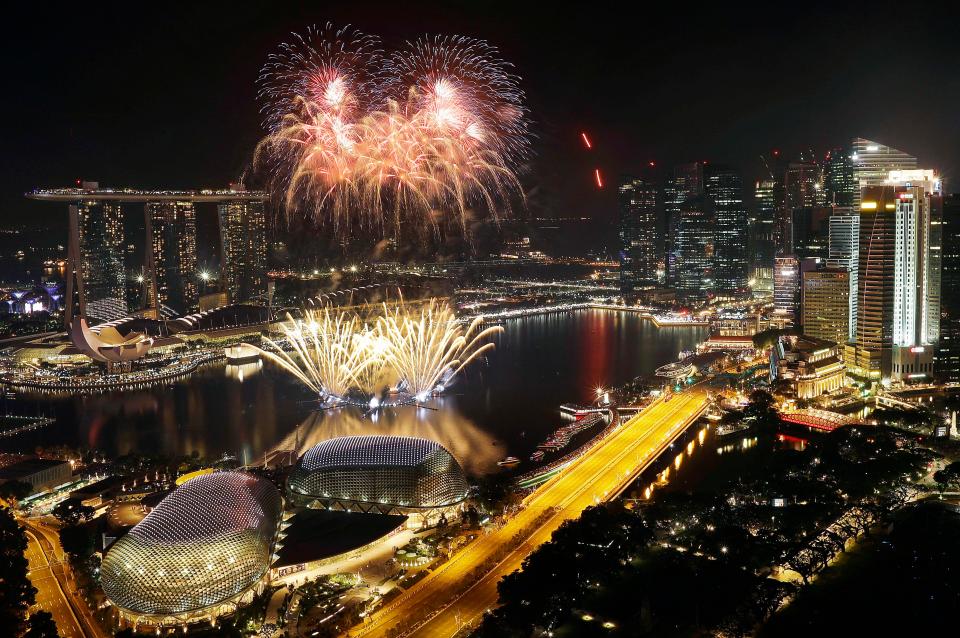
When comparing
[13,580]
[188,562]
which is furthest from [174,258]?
[188,562]

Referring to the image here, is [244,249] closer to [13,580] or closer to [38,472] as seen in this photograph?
[38,472]

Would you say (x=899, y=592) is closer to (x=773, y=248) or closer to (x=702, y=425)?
(x=702, y=425)

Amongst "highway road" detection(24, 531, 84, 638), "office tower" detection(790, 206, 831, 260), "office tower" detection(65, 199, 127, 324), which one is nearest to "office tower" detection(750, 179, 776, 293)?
"office tower" detection(790, 206, 831, 260)

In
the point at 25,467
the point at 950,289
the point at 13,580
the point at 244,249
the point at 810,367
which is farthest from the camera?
the point at 244,249

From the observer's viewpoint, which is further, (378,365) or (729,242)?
(729,242)

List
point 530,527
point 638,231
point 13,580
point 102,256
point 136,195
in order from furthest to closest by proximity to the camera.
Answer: point 638,231 → point 102,256 → point 136,195 → point 530,527 → point 13,580

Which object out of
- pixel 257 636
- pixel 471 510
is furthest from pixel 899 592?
pixel 257 636

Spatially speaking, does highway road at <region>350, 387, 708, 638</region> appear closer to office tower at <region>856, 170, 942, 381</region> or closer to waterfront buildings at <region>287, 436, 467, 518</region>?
waterfront buildings at <region>287, 436, 467, 518</region>
